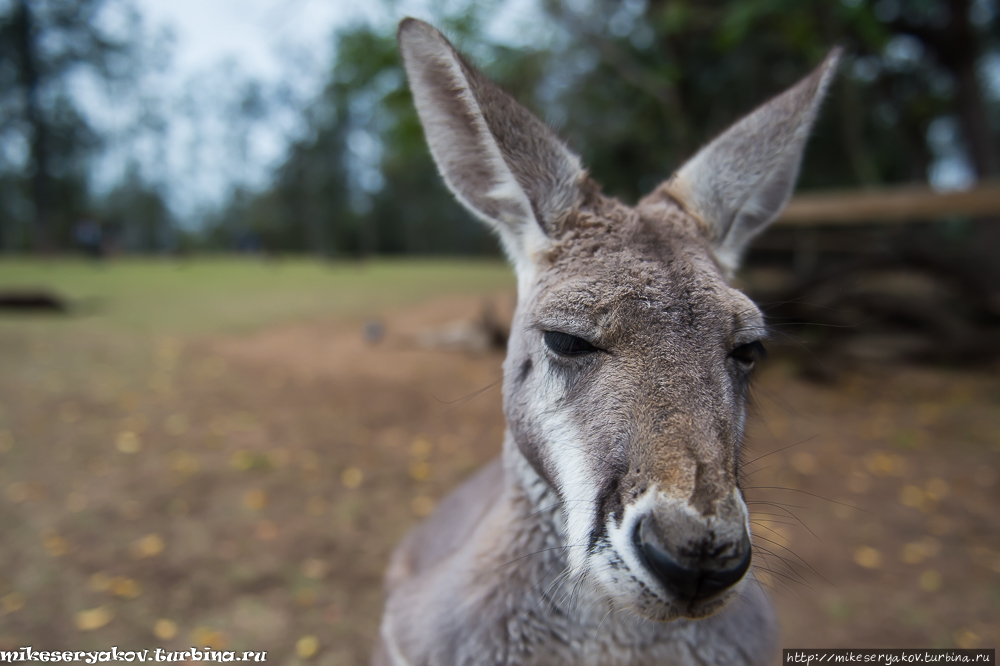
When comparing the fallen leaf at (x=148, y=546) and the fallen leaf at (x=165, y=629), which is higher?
the fallen leaf at (x=148, y=546)

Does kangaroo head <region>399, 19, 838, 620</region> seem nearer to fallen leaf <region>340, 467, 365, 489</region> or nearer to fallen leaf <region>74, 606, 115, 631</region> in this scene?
fallen leaf <region>74, 606, 115, 631</region>

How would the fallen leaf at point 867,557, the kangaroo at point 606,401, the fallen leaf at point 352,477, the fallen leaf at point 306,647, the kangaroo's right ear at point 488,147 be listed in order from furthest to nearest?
the fallen leaf at point 352,477 < the fallen leaf at point 867,557 < the fallen leaf at point 306,647 < the kangaroo's right ear at point 488,147 < the kangaroo at point 606,401

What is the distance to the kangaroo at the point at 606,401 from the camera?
57.1 inches

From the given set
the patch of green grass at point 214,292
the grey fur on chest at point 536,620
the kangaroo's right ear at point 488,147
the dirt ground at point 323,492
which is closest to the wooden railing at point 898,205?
the dirt ground at point 323,492

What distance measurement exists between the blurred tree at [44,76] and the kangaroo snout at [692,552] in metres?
31.6

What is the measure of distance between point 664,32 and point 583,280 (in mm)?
9435

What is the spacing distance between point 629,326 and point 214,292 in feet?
50.4

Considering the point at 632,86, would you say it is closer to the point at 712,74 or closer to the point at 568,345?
the point at 712,74

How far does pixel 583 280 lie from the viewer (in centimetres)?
175

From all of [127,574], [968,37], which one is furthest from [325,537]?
A: [968,37]

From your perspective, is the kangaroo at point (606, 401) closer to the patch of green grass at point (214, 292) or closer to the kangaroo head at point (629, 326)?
the kangaroo head at point (629, 326)

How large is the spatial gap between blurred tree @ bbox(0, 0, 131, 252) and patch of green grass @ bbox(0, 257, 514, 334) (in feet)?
27.2

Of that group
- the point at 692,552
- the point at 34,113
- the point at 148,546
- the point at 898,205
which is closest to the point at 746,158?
the point at 692,552

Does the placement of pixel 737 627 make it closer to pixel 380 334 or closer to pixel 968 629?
pixel 968 629
